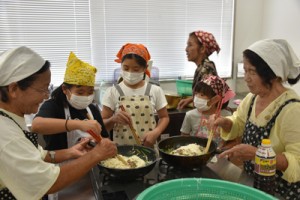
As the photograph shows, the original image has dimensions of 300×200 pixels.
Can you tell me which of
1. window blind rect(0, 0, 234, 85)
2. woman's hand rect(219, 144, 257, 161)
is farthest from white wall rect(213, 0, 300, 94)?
woman's hand rect(219, 144, 257, 161)

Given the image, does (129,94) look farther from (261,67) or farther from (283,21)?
(283,21)

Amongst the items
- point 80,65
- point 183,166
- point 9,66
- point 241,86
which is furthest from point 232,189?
point 241,86

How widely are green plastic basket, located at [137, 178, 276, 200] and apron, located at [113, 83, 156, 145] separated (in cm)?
83

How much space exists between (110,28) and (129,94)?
144cm

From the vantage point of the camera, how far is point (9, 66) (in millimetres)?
931

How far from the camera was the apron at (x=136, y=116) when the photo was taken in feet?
6.03

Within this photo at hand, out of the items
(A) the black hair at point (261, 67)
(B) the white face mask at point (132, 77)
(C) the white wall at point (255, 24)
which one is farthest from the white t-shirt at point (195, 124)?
(C) the white wall at point (255, 24)

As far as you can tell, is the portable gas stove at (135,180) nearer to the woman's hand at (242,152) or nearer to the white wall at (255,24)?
the woman's hand at (242,152)

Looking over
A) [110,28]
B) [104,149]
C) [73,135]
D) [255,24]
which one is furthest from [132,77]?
[255,24]

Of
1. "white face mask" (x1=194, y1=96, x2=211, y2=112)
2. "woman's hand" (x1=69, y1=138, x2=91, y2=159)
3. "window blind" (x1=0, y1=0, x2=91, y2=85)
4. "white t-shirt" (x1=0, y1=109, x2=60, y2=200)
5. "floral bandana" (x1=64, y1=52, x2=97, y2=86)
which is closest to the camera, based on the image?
"white t-shirt" (x1=0, y1=109, x2=60, y2=200)

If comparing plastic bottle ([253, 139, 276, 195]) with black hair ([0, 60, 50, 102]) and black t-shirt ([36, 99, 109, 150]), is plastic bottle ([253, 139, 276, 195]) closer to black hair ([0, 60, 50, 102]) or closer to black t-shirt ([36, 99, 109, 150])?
black hair ([0, 60, 50, 102])

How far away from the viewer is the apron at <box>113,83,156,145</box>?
6.03 feet

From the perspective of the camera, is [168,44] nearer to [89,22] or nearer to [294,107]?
[89,22]

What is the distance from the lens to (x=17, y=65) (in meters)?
0.94
